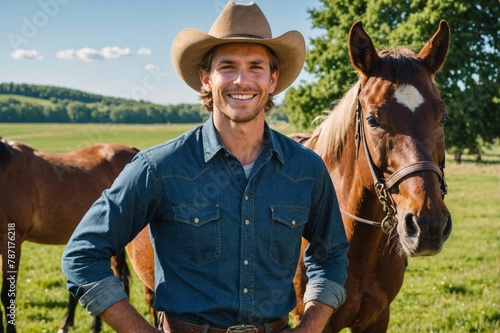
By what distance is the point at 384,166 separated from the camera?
2.83 metres

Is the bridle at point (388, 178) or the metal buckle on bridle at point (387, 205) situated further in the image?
the metal buckle on bridle at point (387, 205)

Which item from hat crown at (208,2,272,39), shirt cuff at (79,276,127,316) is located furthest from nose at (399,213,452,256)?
shirt cuff at (79,276,127,316)

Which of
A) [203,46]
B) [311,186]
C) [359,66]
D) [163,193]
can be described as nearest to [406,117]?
[359,66]

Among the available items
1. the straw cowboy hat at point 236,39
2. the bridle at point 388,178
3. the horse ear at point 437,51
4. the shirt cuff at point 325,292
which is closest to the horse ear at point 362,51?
the bridle at point 388,178

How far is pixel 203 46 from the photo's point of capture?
232cm

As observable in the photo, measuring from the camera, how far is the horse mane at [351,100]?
2.85m

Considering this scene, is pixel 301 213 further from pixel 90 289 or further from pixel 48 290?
pixel 48 290

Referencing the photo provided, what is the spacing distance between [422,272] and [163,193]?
290 inches

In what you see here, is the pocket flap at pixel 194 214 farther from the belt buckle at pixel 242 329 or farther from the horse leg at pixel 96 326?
the horse leg at pixel 96 326

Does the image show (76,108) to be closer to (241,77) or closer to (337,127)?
(337,127)

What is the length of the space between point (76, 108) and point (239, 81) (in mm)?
43998

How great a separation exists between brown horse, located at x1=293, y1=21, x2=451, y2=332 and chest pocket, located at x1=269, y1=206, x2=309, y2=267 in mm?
667

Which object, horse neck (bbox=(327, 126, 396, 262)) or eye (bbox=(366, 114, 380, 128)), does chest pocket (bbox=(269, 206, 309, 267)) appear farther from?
horse neck (bbox=(327, 126, 396, 262))

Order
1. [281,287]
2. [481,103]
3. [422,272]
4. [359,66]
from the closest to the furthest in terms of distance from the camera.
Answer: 1. [281,287]
2. [359,66]
3. [422,272]
4. [481,103]
